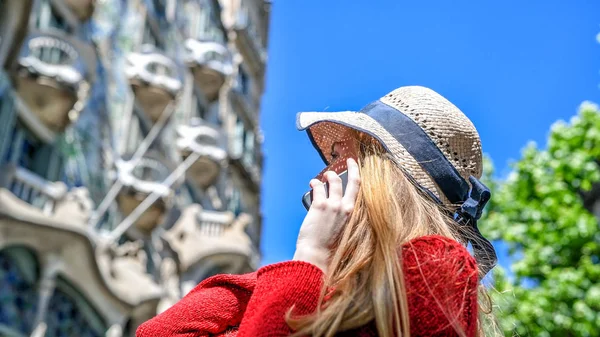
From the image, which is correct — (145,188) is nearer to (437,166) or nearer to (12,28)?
(12,28)

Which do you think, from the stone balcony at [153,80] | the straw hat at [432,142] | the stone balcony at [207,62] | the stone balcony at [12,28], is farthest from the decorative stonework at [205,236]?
the straw hat at [432,142]

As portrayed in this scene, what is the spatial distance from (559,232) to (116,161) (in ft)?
29.6

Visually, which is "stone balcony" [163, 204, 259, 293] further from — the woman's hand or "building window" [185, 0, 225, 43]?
the woman's hand

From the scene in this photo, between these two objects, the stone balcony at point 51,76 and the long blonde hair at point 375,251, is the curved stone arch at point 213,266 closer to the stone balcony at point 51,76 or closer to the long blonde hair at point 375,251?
the stone balcony at point 51,76

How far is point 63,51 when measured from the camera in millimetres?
13414

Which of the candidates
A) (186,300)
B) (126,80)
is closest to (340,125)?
(186,300)

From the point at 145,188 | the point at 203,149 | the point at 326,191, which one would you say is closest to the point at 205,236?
the point at 203,149

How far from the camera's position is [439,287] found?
2023 mm

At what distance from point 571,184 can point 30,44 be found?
34.6 ft

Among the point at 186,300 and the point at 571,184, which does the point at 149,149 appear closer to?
the point at 571,184

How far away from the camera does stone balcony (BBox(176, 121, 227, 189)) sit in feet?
64.5

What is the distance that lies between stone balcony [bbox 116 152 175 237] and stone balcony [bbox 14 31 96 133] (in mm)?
2692

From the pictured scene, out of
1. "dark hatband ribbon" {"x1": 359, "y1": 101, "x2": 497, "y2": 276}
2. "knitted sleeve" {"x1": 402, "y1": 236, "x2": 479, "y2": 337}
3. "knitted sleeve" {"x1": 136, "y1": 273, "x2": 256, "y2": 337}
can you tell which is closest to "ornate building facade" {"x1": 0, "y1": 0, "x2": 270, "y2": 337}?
"knitted sleeve" {"x1": 136, "y1": 273, "x2": 256, "y2": 337}

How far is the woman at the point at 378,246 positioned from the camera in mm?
1982
